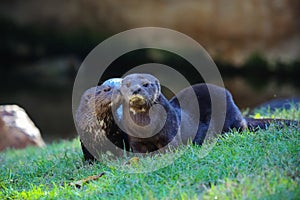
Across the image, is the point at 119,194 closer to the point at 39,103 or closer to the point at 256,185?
the point at 256,185

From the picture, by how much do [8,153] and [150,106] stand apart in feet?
12.4

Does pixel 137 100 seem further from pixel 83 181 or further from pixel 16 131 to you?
pixel 16 131

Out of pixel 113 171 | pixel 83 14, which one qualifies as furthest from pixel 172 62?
pixel 113 171

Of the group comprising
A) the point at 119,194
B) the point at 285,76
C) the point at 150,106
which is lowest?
the point at 285,76

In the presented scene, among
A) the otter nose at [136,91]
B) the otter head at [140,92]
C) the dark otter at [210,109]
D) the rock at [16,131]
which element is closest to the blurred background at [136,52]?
the rock at [16,131]

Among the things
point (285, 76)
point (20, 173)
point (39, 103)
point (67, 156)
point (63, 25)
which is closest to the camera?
point (20, 173)

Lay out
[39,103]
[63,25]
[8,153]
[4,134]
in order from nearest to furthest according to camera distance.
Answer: [8,153] → [4,134] → [39,103] → [63,25]

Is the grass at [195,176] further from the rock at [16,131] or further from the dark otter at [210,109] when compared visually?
the rock at [16,131]

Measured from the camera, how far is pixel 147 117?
5.14m

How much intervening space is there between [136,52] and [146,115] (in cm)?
1496

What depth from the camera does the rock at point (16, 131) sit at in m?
9.02

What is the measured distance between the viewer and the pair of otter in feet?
16.7

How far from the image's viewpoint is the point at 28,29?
21.4m

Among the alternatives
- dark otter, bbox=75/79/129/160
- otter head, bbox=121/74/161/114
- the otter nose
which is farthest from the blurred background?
the otter nose
